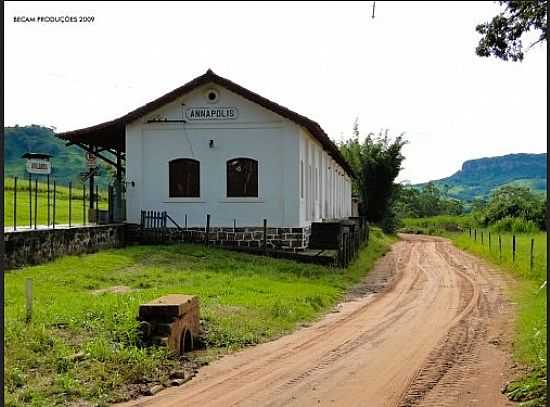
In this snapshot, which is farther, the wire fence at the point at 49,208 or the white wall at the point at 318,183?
the white wall at the point at 318,183

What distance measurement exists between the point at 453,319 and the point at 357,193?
41.0 metres

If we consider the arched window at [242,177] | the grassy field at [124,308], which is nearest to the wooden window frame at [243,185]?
the arched window at [242,177]

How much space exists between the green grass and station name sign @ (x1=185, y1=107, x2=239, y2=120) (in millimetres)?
9644

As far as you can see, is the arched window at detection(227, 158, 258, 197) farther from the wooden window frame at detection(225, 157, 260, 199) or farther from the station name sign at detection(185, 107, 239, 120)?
the station name sign at detection(185, 107, 239, 120)

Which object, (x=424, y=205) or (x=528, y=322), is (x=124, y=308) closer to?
(x=528, y=322)

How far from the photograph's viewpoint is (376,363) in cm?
923

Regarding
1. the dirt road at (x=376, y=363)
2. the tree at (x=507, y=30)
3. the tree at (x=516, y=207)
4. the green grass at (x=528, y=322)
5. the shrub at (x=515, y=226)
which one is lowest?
the dirt road at (x=376, y=363)

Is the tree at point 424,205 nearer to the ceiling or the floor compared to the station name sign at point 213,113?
nearer to the floor

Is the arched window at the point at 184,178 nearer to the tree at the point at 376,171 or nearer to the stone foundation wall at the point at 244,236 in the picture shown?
the stone foundation wall at the point at 244,236

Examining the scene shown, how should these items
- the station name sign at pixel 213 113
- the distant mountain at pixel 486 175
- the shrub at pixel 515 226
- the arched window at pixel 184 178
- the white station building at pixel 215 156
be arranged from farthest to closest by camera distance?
1. the distant mountain at pixel 486 175
2. the shrub at pixel 515 226
3. the arched window at pixel 184 178
4. the station name sign at pixel 213 113
5. the white station building at pixel 215 156

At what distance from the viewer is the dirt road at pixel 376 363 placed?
7.55m

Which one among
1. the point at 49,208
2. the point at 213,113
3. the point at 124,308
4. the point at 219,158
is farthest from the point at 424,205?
the point at 124,308

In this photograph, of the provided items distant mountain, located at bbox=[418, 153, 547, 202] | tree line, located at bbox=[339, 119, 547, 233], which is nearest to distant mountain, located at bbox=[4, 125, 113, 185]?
tree line, located at bbox=[339, 119, 547, 233]

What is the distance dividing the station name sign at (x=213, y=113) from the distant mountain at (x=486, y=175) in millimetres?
78995
